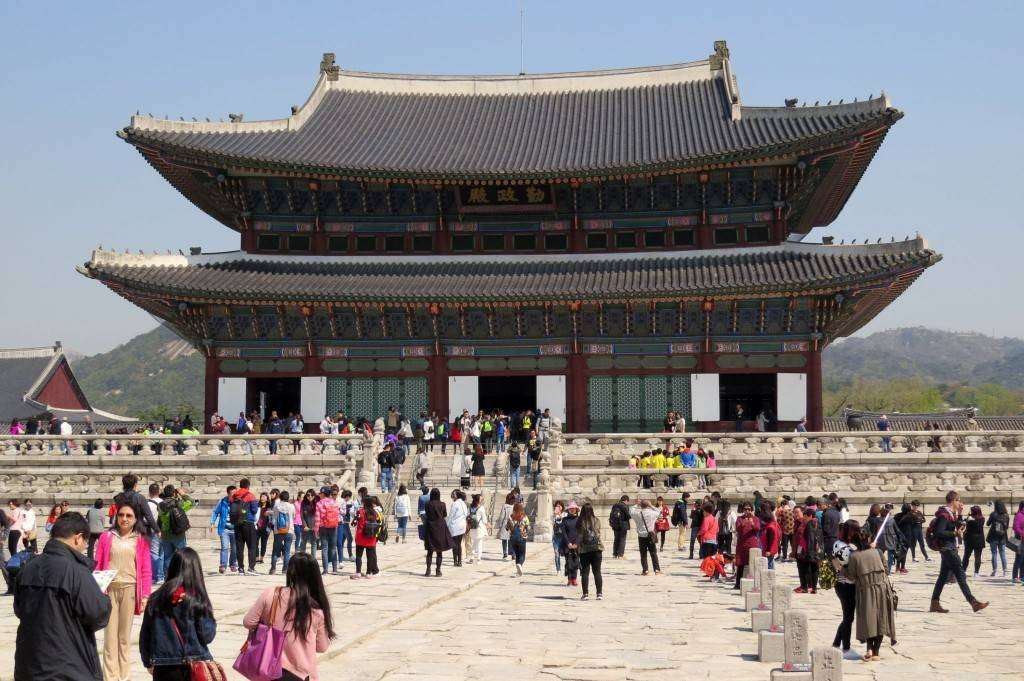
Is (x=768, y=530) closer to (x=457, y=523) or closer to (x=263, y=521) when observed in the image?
(x=457, y=523)

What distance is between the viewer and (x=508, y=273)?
41094mm

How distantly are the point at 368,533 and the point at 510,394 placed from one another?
21.5 metres

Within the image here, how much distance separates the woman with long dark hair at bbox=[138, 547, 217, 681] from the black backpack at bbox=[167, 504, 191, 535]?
30.5 ft

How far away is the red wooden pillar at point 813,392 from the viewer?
38688 mm

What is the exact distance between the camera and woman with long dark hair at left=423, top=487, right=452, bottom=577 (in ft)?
67.8

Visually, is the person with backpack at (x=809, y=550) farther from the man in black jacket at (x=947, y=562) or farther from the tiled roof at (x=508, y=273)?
the tiled roof at (x=508, y=273)

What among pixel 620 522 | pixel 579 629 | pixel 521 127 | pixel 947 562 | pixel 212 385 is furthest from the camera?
pixel 521 127

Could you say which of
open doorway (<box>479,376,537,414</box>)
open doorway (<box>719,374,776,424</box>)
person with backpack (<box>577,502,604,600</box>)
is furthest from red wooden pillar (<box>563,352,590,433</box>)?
person with backpack (<box>577,502,604,600</box>)

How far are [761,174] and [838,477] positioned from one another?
15145mm

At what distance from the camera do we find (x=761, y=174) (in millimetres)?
40531

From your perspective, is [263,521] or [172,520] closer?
[172,520]

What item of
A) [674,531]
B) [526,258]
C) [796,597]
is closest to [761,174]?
[526,258]

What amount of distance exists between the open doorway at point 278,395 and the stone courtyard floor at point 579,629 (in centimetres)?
1976

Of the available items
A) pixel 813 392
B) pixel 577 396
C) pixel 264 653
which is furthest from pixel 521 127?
pixel 264 653
